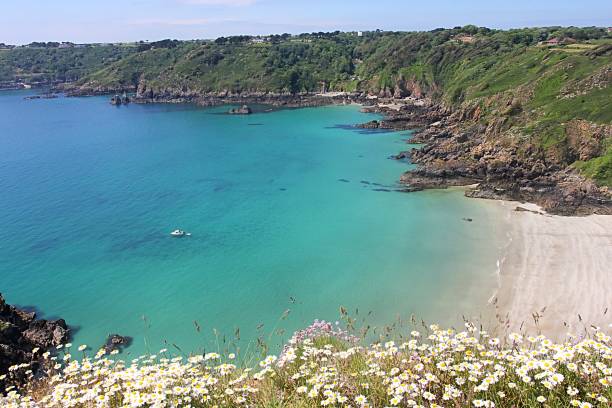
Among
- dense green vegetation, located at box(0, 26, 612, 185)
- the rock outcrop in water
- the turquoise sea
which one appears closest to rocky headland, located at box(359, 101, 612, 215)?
dense green vegetation, located at box(0, 26, 612, 185)

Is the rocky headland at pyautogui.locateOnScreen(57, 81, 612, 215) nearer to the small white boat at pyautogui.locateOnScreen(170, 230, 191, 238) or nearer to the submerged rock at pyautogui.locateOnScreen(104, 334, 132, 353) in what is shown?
→ the small white boat at pyautogui.locateOnScreen(170, 230, 191, 238)

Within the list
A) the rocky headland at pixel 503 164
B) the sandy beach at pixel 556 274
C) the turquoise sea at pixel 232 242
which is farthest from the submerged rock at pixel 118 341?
the rocky headland at pixel 503 164

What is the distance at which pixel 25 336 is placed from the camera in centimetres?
2217

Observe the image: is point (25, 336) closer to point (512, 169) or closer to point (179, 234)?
point (179, 234)

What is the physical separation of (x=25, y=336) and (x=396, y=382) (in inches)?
905

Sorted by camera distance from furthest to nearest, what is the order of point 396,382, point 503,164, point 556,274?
point 503,164 < point 556,274 < point 396,382

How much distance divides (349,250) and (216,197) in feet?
66.8

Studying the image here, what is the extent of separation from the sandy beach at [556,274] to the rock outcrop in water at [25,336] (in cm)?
2144

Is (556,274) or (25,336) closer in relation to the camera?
(25,336)

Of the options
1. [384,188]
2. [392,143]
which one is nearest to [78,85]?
[392,143]

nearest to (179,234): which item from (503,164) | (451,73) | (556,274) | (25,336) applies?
(25,336)

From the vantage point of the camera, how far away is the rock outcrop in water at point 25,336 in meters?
19.6

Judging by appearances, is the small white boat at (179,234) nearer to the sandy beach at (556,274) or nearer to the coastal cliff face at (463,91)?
Result: the sandy beach at (556,274)

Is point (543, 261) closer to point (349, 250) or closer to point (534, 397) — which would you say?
point (349, 250)
